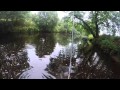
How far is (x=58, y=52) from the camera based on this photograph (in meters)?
4.55

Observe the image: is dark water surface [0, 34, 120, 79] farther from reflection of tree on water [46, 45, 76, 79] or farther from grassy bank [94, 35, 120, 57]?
grassy bank [94, 35, 120, 57]

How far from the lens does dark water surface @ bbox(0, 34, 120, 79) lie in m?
4.07

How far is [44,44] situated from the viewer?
4500mm

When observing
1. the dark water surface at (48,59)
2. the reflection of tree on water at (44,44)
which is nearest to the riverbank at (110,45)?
the dark water surface at (48,59)

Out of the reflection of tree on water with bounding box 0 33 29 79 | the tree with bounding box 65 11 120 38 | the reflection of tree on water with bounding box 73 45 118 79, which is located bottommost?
the reflection of tree on water with bounding box 73 45 118 79

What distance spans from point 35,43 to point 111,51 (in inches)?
67.4

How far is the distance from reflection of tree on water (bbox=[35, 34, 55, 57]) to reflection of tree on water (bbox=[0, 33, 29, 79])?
0.32 meters

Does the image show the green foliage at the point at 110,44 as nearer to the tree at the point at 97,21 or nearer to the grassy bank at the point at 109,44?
the grassy bank at the point at 109,44

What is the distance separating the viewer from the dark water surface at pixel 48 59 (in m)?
4.07

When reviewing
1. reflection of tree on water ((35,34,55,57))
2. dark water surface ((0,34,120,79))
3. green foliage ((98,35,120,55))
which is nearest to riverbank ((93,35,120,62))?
green foliage ((98,35,120,55))

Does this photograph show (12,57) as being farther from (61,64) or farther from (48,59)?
(61,64)

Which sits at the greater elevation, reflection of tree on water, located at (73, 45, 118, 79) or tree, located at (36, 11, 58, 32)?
tree, located at (36, 11, 58, 32)
